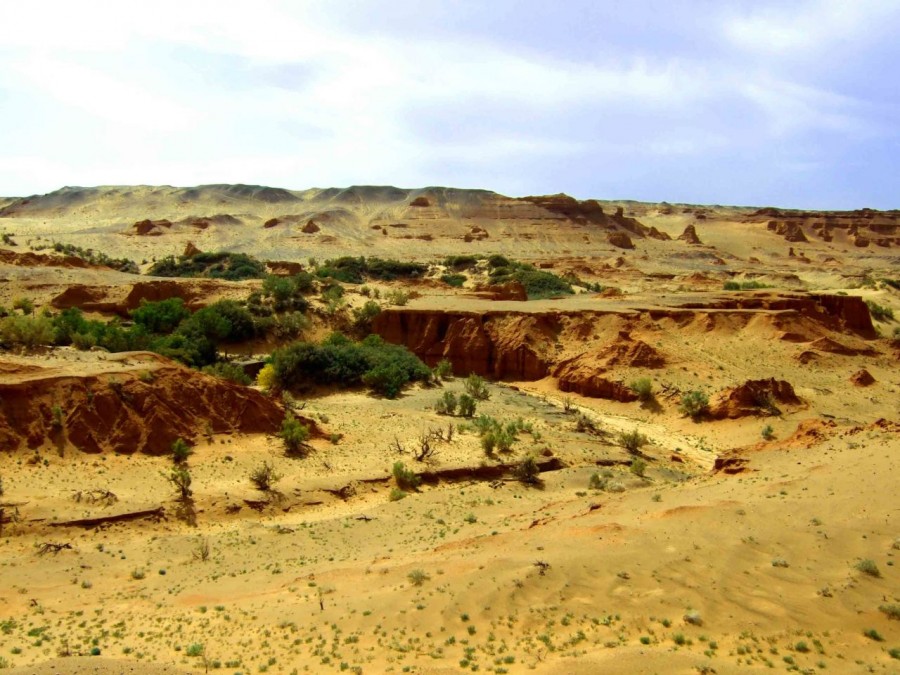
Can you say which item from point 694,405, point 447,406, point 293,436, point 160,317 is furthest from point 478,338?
point 293,436

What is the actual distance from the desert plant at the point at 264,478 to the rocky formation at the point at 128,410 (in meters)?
2.18

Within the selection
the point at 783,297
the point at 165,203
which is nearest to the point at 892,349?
the point at 783,297

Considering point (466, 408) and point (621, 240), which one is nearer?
point (466, 408)

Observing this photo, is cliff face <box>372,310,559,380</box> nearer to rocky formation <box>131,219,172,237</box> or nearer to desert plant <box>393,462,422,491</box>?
desert plant <box>393,462,422,491</box>

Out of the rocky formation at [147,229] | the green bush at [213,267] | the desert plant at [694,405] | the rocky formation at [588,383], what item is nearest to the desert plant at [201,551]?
the desert plant at [694,405]

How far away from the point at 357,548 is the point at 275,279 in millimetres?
24060

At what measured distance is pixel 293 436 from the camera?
16.8 m

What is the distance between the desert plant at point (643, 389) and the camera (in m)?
25.1

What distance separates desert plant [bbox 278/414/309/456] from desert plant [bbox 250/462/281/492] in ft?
4.90

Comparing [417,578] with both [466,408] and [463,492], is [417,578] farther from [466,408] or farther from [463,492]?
[466,408]

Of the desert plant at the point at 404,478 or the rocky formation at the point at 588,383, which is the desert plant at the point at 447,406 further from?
the rocky formation at the point at 588,383

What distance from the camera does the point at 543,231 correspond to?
272 ft

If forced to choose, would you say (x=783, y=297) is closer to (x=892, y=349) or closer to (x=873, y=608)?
(x=892, y=349)

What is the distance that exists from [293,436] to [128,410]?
141 inches
